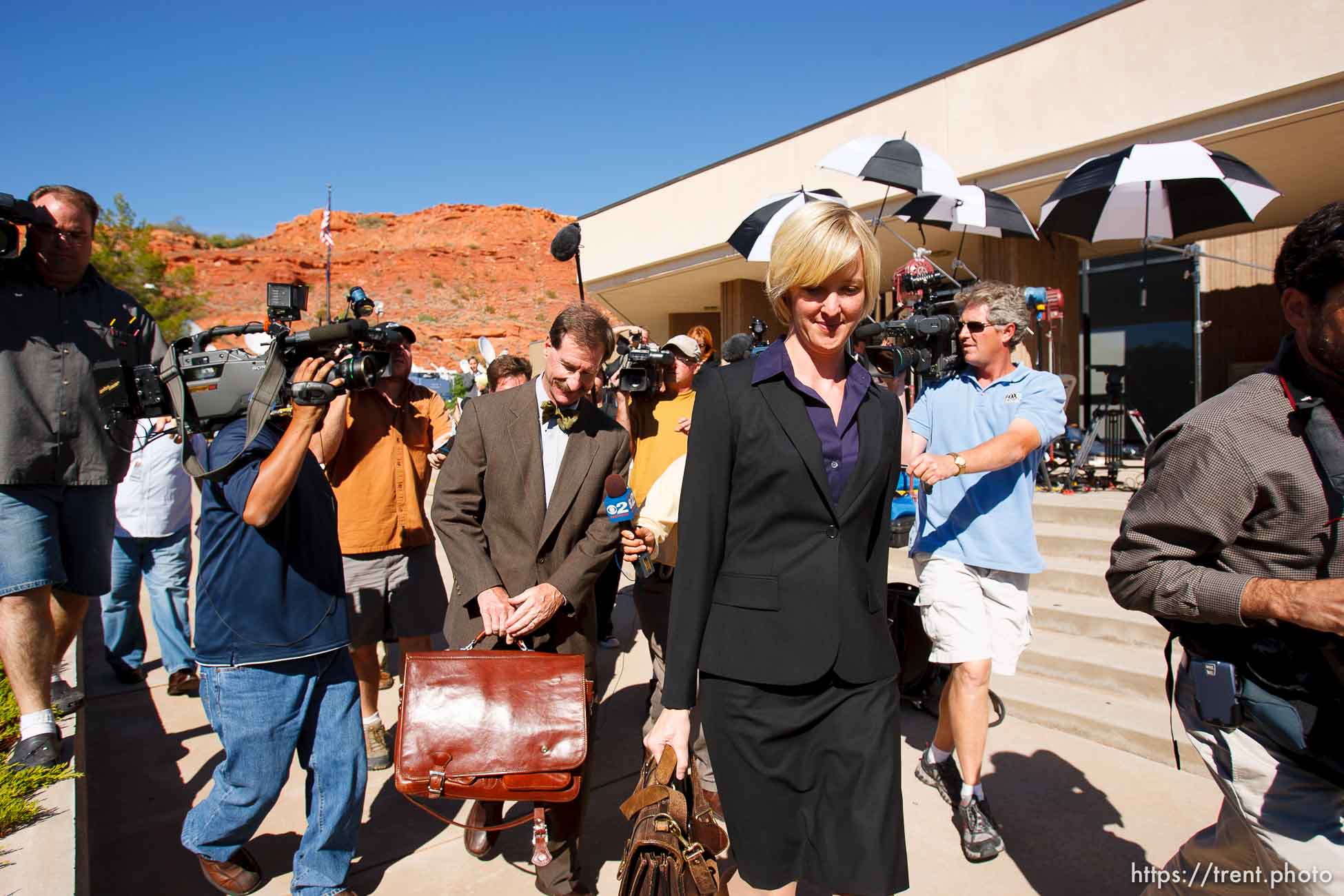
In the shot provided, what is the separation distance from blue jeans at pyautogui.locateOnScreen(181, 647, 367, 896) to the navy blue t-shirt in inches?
3.3

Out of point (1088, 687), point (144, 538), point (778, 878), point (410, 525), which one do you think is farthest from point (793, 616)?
point (144, 538)

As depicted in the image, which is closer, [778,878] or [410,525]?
[778,878]

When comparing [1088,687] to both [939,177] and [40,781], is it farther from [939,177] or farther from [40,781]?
[40,781]

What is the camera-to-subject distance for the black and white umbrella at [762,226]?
21.6 feet

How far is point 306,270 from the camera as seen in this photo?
71.9 meters

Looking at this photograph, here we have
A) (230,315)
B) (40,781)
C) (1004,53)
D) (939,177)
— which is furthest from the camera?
Result: (230,315)

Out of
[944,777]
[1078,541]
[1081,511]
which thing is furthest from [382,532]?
[1081,511]

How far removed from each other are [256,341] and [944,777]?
Result: 3558 mm

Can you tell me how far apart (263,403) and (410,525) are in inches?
59.6

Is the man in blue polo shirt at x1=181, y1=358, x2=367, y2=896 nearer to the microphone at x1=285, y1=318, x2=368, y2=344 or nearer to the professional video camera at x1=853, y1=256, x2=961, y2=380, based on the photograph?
the microphone at x1=285, y1=318, x2=368, y2=344

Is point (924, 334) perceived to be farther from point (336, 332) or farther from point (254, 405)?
point (254, 405)

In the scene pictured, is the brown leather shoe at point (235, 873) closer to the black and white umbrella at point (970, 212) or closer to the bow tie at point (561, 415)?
the bow tie at point (561, 415)

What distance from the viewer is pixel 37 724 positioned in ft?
10.2

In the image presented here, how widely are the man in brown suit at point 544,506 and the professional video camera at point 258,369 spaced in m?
0.50
